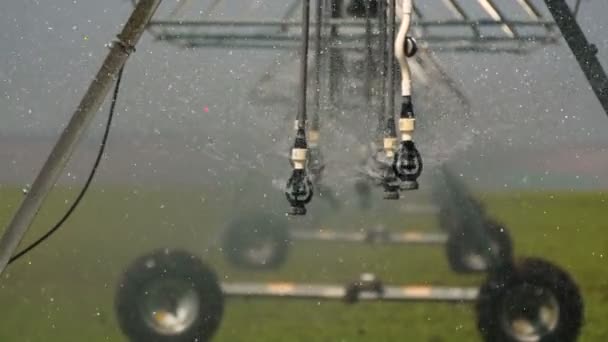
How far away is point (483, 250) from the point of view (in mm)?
1990

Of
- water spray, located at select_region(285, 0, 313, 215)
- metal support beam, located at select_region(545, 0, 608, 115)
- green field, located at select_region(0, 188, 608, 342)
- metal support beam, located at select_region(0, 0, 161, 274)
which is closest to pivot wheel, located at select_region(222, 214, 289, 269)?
green field, located at select_region(0, 188, 608, 342)

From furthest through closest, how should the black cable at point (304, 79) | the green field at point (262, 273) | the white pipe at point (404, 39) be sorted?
1. the green field at point (262, 273)
2. the black cable at point (304, 79)
3. the white pipe at point (404, 39)

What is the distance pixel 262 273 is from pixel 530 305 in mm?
709

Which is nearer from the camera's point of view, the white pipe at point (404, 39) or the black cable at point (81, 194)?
the white pipe at point (404, 39)

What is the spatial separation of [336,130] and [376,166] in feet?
0.52

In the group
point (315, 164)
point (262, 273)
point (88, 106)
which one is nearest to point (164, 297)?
point (262, 273)

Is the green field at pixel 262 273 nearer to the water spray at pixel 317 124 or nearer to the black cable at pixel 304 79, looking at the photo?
the water spray at pixel 317 124

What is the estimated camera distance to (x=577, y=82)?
1917 mm

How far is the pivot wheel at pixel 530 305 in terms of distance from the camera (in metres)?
1.94

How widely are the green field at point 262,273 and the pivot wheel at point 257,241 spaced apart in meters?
0.03

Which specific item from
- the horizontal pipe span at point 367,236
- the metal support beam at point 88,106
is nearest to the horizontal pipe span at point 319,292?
the horizontal pipe span at point 367,236

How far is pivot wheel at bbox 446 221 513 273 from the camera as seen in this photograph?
199cm

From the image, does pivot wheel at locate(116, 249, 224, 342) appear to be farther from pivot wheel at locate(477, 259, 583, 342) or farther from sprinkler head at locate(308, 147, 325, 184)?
pivot wheel at locate(477, 259, 583, 342)

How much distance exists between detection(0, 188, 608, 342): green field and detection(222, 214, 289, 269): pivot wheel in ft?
0.09
